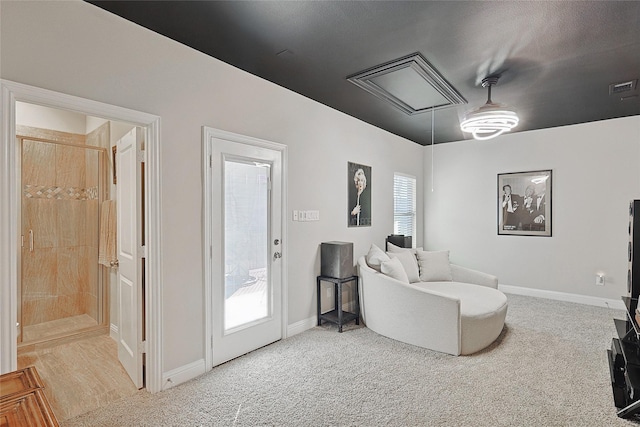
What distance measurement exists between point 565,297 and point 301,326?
394 cm

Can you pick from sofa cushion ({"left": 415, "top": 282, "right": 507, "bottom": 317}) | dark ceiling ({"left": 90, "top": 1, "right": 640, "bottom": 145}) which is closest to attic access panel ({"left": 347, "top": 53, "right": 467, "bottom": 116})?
dark ceiling ({"left": 90, "top": 1, "right": 640, "bottom": 145})

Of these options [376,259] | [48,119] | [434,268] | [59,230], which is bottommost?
[434,268]

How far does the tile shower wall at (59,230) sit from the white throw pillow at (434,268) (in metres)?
3.92

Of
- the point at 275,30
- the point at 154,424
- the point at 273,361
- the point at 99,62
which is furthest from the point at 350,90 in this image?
the point at 154,424

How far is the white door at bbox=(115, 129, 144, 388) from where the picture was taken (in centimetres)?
247

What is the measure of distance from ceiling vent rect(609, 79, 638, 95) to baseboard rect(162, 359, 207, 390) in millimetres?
4628

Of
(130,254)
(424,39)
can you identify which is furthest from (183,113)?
(424,39)

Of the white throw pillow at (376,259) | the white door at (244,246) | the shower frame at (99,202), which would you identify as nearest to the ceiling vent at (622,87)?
the white throw pillow at (376,259)

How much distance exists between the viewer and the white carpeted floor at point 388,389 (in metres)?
2.11

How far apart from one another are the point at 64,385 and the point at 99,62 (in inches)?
93.4

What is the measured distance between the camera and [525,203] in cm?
516

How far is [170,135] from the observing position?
2484 mm

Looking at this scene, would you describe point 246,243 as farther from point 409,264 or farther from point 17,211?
point 409,264

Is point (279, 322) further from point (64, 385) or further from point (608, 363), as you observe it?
point (608, 363)
